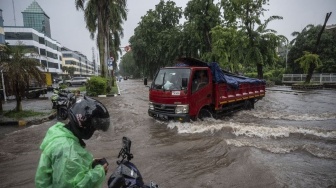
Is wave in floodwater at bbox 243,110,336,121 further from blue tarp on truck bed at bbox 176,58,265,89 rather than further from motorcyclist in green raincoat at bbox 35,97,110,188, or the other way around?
motorcyclist in green raincoat at bbox 35,97,110,188

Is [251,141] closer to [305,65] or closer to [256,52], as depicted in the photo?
[256,52]

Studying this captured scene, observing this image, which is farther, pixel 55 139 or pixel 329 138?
pixel 329 138

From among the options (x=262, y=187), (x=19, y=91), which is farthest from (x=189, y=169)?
(x=19, y=91)

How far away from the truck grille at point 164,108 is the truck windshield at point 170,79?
2.09 ft

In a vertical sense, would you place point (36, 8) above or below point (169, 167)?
above

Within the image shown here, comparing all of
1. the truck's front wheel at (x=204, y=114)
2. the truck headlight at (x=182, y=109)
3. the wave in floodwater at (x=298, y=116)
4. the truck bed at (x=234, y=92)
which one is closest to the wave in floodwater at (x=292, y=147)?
the truck headlight at (x=182, y=109)

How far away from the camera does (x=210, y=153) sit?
20.5 ft

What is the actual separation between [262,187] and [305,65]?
28.6 m

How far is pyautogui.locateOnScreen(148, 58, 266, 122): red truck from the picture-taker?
27.1ft

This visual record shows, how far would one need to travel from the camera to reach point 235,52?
26375 mm

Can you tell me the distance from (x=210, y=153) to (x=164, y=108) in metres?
2.92

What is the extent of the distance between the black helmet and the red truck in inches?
244

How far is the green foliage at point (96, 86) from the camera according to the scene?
19594mm

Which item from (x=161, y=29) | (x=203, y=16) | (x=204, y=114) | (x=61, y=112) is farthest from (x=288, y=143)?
(x=161, y=29)
